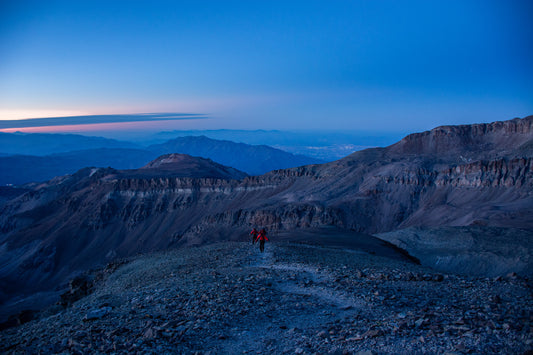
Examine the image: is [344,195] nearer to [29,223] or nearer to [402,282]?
[402,282]

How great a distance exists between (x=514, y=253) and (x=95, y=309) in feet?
81.9

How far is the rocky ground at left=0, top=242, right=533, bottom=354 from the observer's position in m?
6.71

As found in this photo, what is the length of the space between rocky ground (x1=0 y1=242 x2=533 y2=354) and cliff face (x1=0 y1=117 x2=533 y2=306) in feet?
116

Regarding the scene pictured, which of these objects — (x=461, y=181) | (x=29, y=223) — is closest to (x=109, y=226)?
(x=29, y=223)

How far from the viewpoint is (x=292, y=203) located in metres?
60.8

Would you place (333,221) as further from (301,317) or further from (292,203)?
(301,317)

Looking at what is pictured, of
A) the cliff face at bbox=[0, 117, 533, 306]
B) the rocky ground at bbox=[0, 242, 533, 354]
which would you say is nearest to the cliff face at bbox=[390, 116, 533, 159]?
the cliff face at bbox=[0, 117, 533, 306]

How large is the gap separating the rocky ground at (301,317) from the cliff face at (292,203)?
35.3 metres

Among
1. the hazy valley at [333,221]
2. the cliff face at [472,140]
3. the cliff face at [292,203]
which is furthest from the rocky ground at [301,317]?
the cliff face at [472,140]

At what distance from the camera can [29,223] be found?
8350cm

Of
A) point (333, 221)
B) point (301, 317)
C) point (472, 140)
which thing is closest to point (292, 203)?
point (333, 221)

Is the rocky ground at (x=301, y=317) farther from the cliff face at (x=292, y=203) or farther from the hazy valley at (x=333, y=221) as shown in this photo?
the cliff face at (x=292, y=203)

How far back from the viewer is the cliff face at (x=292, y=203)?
177 feet

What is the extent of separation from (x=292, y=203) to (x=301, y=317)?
173ft
